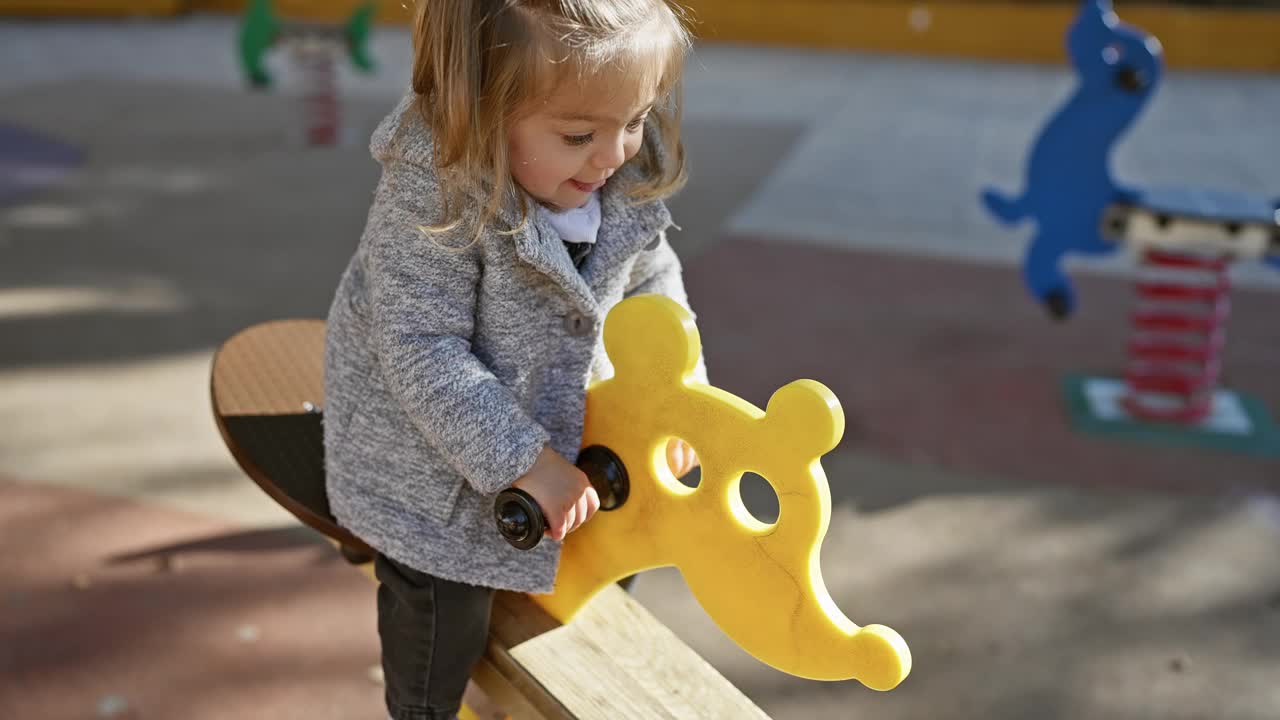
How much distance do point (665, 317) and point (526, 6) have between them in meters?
0.35

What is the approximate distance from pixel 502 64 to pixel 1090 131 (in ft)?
7.67

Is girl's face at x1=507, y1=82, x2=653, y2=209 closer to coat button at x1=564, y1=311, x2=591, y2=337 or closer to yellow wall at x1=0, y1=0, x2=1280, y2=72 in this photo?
coat button at x1=564, y1=311, x2=591, y2=337

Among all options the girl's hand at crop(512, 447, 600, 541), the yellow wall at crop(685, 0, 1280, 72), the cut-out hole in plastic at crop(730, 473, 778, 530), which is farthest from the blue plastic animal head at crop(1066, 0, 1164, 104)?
the yellow wall at crop(685, 0, 1280, 72)

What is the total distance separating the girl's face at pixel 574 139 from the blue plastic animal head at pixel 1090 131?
2103 mm

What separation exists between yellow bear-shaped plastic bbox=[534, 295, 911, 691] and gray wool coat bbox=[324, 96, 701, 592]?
7 cm

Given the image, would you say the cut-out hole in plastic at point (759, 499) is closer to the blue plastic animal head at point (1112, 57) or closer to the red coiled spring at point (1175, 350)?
the red coiled spring at point (1175, 350)

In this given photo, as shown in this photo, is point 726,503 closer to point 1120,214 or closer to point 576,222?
point 576,222

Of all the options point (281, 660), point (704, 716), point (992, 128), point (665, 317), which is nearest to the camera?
point (665, 317)

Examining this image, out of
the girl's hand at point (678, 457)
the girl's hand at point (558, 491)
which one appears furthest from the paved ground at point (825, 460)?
the girl's hand at point (558, 491)

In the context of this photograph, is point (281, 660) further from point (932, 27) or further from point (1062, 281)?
point (932, 27)

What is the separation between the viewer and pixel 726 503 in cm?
133

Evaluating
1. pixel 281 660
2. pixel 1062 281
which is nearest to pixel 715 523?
pixel 281 660

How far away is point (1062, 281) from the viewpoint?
3.26 metres

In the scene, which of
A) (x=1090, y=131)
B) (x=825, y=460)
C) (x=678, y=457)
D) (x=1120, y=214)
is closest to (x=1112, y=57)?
(x=1090, y=131)
